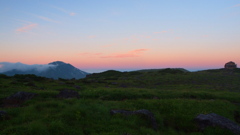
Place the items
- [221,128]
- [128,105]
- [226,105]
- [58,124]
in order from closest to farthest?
[58,124] → [221,128] → [128,105] → [226,105]

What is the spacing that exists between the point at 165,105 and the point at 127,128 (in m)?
7.46

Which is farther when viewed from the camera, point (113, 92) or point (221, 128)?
point (113, 92)

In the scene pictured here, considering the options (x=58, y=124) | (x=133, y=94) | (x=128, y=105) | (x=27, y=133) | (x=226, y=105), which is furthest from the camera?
(x=133, y=94)

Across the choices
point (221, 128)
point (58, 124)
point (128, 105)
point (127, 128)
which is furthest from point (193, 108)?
point (58, 124)

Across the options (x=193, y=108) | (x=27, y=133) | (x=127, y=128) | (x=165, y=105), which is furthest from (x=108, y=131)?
(x=193, y=108)

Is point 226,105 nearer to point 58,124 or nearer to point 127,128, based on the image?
point 127,128

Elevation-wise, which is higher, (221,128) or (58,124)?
(58,124)

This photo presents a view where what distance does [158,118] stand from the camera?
13398 millimetres

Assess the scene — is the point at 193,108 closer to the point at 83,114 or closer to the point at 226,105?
the point at 226,105

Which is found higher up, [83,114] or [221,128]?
[83,114]

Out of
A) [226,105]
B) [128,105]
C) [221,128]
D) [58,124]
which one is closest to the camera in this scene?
[58,124]

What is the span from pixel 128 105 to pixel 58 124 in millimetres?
7864

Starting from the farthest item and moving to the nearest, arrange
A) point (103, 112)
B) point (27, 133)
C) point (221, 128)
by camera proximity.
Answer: point (103, 112), point (221, 128), point (27, 133)

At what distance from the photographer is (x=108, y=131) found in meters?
10.1
